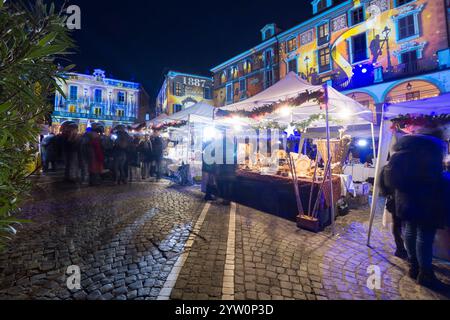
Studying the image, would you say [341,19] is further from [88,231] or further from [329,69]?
[88,231]

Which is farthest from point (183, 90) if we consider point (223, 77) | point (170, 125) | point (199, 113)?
point (199, 113)

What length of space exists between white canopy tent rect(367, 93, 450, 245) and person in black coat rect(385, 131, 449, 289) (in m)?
0.81

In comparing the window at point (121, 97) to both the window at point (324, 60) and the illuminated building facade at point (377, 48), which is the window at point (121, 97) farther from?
the window at point (324, 60)

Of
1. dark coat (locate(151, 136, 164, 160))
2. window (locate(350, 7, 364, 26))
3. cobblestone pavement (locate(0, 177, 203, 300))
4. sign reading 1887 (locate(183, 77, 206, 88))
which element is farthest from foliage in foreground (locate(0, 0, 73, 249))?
sign reading 1887 (locate(183, 77, 206, 88))

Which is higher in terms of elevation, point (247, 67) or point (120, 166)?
point (247, 67)

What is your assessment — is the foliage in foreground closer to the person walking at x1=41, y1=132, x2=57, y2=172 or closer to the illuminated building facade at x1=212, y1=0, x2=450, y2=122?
the person walking at x1=41, y1=132, x2=57, y2=172

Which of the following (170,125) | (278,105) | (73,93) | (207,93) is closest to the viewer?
(278,105)

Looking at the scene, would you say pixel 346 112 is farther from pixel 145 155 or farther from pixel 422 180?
pixel 145 155

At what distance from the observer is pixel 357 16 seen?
18.6 m

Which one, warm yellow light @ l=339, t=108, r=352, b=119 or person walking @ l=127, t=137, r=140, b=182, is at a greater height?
warm yellow light @ l=339, t=108, r=352, b=119

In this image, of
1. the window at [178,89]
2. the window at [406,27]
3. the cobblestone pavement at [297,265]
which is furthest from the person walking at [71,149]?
the window at [178,89]

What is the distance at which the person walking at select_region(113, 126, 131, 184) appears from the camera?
847cm

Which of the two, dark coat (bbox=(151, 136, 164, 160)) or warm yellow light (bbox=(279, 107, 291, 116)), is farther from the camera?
dark coat (bbox=(151, 136, 164, 160))

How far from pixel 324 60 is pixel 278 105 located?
1948 cm
